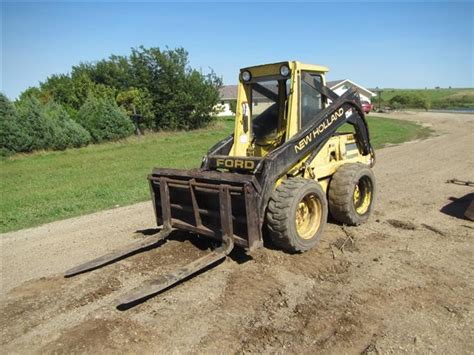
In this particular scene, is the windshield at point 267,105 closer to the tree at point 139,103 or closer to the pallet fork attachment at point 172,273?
the pallet fork attachment at point 172,273

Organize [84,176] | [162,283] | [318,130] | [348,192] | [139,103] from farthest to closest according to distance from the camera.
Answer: [139,103] → [84,176] → [348,192] → [318,130] → [162,283]

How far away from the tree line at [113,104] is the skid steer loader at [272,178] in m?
16.6

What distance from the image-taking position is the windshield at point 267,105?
20.1ft

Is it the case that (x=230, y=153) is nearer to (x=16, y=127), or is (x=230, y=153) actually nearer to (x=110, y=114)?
(x=16, y=127)

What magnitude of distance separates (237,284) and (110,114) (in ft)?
67.6

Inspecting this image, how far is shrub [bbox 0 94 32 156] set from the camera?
62.4ft

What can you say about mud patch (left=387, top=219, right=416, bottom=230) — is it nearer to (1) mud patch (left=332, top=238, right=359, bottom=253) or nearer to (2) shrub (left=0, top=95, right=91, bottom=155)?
(1) mud patch (left=332, top=238, right=359, bottom=253)

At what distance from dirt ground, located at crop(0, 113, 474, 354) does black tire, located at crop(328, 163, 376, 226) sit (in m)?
0.21

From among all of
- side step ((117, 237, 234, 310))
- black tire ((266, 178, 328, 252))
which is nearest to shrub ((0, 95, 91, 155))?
side step ((117, 237, 234, 310))

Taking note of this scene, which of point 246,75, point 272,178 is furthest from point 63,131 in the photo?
point 272,178

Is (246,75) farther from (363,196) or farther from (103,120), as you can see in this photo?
(103,120)

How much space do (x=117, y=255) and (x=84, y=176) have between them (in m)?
9.03

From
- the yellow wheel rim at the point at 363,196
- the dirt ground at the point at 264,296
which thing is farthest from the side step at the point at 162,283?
the yellow wheel rim at the point at 363,196

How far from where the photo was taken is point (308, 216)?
577 cm
